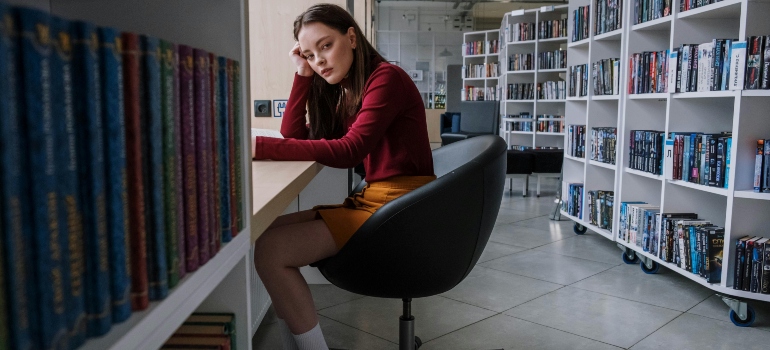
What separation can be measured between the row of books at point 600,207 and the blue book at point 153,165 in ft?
10.7

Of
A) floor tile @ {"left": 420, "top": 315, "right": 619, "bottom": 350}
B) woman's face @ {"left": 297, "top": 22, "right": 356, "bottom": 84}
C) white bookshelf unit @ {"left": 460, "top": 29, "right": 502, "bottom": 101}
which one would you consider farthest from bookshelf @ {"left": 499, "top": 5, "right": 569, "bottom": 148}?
woman's face @ {"left": 297, "top": 22, "right": 356, "bottom": 84}

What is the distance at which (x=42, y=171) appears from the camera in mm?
335

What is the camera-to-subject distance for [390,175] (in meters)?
1.53

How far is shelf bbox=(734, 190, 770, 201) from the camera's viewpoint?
2.17 metres

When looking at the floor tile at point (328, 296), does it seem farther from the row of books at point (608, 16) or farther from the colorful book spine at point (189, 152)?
the row of books at point (608, 16)

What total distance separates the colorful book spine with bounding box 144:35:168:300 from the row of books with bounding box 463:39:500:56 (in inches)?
342

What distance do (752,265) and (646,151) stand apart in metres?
0.93

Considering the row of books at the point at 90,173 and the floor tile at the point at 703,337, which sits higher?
the row of books at the point at 90,173

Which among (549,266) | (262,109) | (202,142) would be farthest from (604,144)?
(202,142)

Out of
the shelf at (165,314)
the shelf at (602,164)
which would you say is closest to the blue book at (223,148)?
the shelf at (165,314)

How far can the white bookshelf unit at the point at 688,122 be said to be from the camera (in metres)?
2.22

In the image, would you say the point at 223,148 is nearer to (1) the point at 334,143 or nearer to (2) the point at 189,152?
(2) the point at 189,152

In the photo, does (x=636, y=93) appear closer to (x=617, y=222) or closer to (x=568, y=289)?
(x=617, y=222)

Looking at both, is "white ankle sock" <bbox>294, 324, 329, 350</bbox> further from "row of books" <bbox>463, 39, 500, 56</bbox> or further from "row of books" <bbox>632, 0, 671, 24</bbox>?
"row of books" <bbox>463, 39, 500, 56</bbox>
